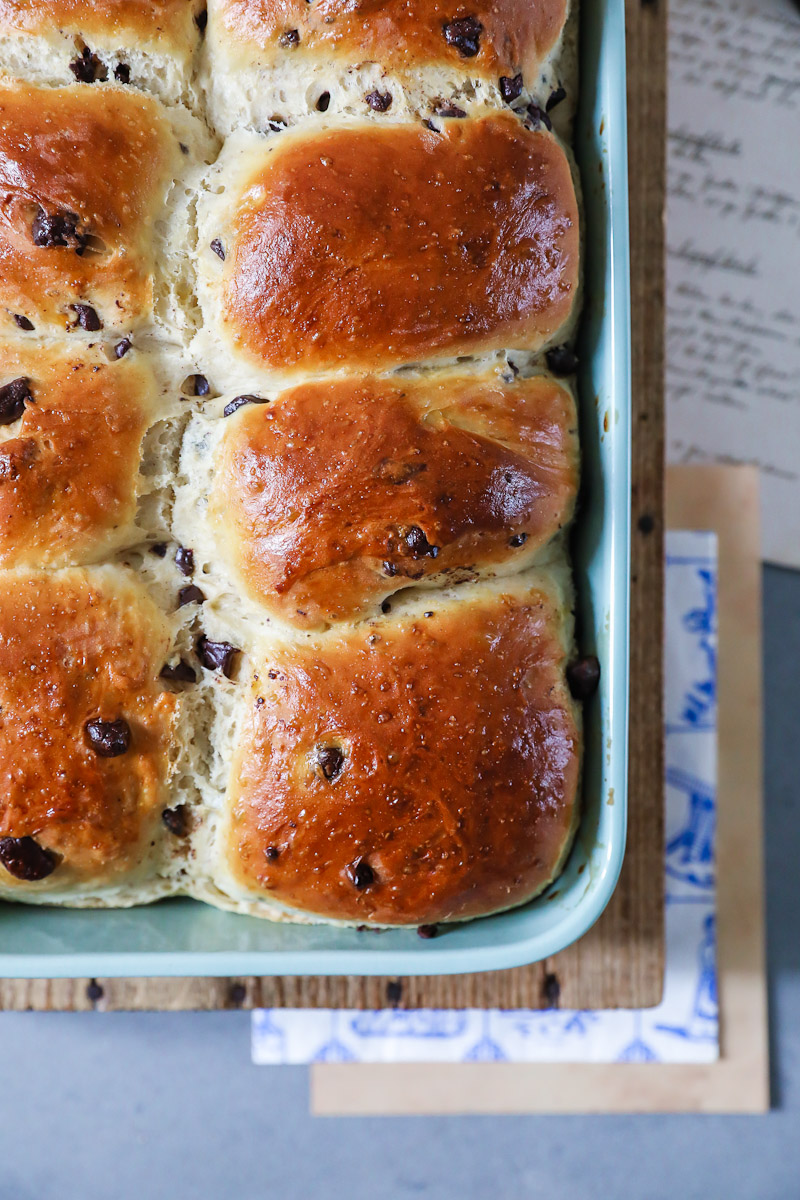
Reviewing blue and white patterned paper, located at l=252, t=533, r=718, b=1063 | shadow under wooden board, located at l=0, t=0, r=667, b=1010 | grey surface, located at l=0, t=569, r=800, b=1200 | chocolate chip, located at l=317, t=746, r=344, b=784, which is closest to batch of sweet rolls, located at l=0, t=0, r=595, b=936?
chocolate chip, located at l=317, t=746, r=344, b=784

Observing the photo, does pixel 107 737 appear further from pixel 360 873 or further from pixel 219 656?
pixel 360 873

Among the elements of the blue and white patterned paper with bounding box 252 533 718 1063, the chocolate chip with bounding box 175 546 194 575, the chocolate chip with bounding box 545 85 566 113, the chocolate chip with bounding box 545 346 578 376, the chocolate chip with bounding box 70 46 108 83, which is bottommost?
the blue and white patterned paper with bounding box 252 533 718 1063

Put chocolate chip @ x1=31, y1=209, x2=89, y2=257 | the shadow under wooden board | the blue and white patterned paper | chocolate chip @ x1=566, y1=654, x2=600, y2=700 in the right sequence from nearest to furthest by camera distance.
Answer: chocolate chip @ x1=31, y1=209, x2=89, y2=257 → chocolate chip @ x1=566, y1=654, x2=600, y2=700 → the shadow under wooden board → the blue and white patterned paper

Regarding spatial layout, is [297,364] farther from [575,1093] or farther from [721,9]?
[575,1093]

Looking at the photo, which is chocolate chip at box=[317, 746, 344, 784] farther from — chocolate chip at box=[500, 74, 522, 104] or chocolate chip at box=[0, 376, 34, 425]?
chocolate chip at box=[500, 74, 522, 104]

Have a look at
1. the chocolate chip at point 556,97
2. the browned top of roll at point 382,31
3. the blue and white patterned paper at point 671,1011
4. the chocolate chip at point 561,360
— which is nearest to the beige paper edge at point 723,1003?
the blue and white patterned paper at point 671,1011

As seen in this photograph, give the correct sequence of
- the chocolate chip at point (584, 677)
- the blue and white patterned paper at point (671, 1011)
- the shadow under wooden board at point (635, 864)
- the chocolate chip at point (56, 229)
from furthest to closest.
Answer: the blue and white patterned paper at point (671, 1011) < the shadow under wooden board at point (635, 864) < the chocolate chip at point (584, 677) < the chocolate chip at point (56, 229)

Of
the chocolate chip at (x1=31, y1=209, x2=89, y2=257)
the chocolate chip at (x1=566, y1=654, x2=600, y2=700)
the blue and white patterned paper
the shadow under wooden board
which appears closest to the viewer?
the chocolate chip at (x1=31, y1=209, x2=89, y2=257)

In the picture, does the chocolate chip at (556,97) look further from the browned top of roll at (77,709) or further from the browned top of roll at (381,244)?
the browned top of roll at (77,709)
